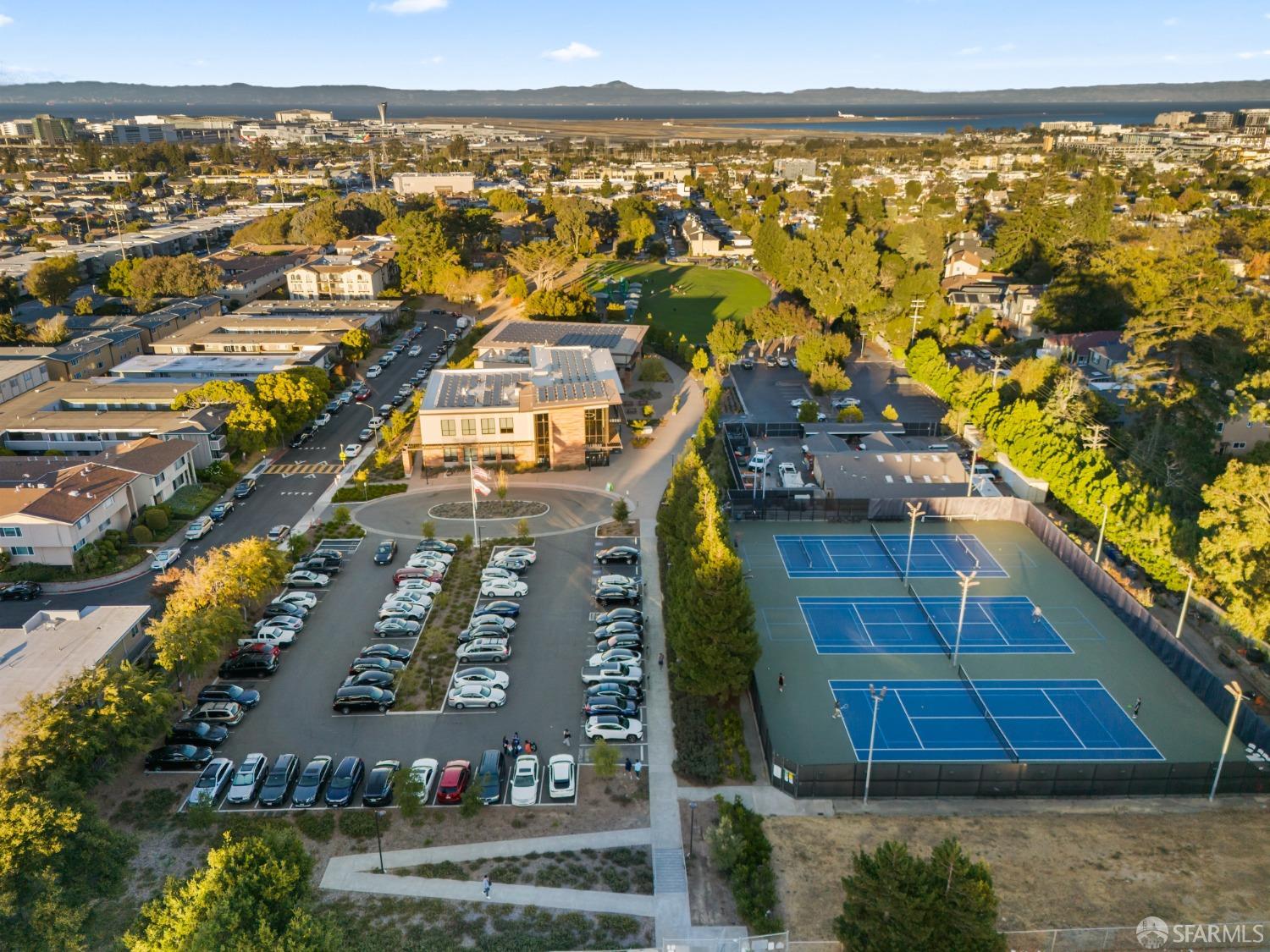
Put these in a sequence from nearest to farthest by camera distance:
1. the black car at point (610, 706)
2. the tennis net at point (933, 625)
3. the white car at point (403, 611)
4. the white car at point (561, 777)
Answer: the white car at point (561, 777), the black car at point (610, 706), the tennis net at point (933, 625), the white car at point (403, 611)

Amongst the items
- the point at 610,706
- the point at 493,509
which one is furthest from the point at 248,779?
the point at 493,509

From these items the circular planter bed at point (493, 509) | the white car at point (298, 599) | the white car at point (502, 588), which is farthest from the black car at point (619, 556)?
the white car at point (298, 599)

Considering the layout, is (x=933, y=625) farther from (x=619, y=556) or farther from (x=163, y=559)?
(x=163, y=559)

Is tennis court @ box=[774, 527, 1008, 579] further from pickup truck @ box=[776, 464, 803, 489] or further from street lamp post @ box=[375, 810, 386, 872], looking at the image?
street lamp post @ box=[375, 810, 386, 872]

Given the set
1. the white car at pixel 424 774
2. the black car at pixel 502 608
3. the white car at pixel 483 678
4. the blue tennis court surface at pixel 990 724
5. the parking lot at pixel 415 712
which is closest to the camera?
the white car at pixel 424 774

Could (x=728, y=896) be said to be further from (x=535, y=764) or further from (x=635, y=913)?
(x=535, y=764)

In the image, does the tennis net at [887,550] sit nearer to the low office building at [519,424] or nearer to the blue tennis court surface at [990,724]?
the blue tennis court surface at [990,724]

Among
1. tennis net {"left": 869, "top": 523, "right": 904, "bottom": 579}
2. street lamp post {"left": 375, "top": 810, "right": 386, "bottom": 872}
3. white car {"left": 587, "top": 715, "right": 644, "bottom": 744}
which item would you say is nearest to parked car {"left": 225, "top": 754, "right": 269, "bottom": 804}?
street lamp post {"left": 375, "top": 810, "right": 386, "bottom": 872}

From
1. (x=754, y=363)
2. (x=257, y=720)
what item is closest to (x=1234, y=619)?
(x=257, y=720)
